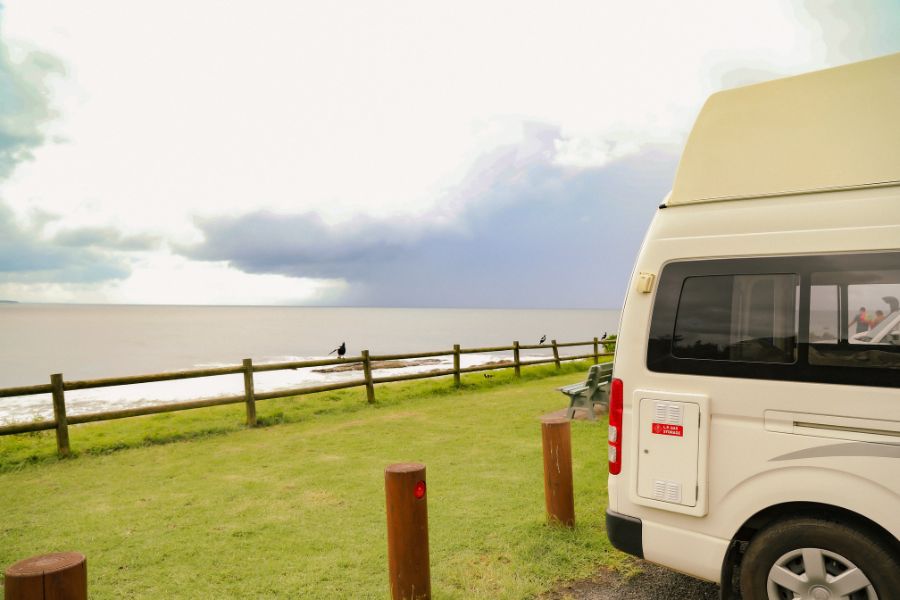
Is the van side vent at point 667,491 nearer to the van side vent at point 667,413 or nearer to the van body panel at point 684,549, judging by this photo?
the van body panel at point 684,549

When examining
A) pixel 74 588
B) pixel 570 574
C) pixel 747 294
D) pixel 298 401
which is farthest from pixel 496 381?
pixel 74 588

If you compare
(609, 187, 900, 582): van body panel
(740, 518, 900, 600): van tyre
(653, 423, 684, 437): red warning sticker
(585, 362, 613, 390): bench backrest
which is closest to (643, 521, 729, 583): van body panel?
(609, 187, 900, 582): van body panel

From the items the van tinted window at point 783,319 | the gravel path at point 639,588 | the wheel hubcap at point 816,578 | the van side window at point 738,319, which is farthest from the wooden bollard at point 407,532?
→ the wheel hubcap at point 816,578

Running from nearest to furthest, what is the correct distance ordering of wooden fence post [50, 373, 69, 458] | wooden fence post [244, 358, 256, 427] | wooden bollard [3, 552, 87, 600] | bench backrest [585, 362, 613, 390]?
wooden bollard [3, 552, 87, 600], wooden fence post [50, 373, 69, 458], bench backrest [585, 362, 613, 390], wooden fence post [244, 358, 256, 427]

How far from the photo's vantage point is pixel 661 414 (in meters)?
3.33

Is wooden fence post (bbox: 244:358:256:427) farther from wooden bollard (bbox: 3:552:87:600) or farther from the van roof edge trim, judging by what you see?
the van roof edge trim

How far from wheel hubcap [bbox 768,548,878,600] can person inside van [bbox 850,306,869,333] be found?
1135 millimetres

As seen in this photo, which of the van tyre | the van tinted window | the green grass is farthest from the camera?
the green grass

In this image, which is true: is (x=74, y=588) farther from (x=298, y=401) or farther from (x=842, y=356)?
(x=298, y=401)

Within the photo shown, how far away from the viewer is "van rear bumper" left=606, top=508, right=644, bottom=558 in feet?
11.2

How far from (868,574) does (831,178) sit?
6.74 ft

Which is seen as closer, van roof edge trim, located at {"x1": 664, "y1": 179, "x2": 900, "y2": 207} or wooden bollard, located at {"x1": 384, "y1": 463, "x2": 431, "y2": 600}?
van roof edge trim, located at {"x1": 664, "y1": 179, "x2": 900, "y2": 207}

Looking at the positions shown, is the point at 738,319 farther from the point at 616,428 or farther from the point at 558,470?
the point at 558,470

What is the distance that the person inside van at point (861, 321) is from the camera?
2.83 meters
